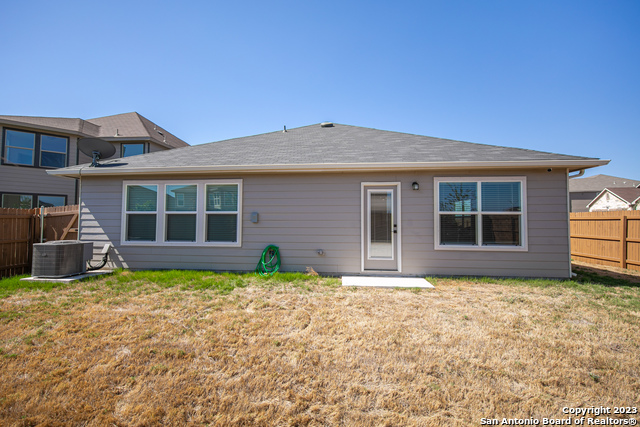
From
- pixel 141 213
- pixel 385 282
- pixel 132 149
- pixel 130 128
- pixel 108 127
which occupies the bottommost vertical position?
pixel 385 282

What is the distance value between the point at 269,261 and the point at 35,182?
11.9 metres

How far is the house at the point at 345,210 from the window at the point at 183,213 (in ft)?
0.08

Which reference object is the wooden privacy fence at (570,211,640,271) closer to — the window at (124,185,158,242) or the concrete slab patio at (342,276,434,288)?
the concrete slab patio at (342,276,434,288)

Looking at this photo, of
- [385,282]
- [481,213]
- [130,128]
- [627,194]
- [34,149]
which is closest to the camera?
[385,282]

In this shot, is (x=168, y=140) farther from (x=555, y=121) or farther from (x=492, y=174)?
(x=555, y=121)

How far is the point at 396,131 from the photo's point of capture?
9516 millimetres

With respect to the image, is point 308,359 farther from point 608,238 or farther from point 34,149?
point 34,149

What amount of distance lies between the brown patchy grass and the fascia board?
280 cm

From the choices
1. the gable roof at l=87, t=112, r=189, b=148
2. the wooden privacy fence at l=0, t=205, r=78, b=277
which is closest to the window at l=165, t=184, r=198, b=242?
the wooden privacy fence at l=0, t=205, r=78, b=277

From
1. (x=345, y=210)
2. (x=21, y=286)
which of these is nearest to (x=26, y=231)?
(x=21, y=286)

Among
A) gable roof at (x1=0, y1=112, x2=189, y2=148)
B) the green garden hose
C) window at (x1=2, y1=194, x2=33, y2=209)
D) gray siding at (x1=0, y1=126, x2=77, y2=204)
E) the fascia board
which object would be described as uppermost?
gable roof at (x1=0, y1=112, x2=189, y2=148)

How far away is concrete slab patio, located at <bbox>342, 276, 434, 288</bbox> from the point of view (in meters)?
5.68

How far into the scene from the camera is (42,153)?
12312 millimetres

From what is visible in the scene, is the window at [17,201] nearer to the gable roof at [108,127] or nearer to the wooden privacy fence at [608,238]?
the gable roof at [108,127]
